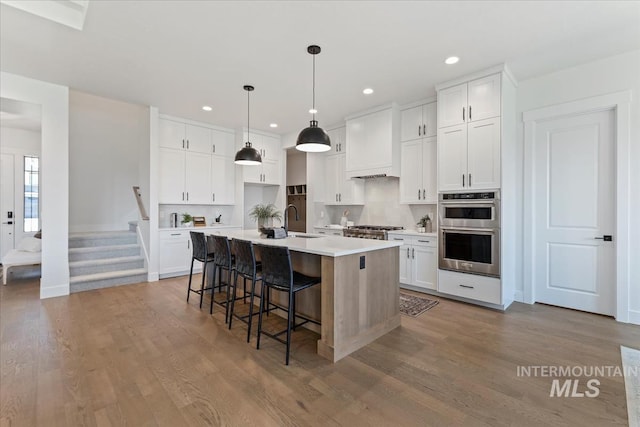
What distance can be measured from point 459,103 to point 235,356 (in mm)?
3908

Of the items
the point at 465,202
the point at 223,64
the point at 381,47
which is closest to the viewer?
the point at 381,47

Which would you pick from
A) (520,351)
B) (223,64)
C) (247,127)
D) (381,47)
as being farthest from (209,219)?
(520,351)

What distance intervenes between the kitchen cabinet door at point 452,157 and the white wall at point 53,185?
5250mm

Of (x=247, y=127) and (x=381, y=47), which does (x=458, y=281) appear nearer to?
(x=381, y=47)

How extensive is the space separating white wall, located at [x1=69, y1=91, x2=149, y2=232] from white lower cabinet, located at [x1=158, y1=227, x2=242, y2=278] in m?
1.92

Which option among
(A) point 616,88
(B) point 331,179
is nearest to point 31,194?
(B) point 331,179

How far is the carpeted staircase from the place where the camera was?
4.55m

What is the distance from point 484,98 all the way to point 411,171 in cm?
143

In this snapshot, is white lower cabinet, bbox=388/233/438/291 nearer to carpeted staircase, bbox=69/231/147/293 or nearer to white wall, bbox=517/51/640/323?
white wall, bbox=517/51/640/323

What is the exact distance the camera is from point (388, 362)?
2383 millimetres

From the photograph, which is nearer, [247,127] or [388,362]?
[388,362]

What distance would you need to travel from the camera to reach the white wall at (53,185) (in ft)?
13.0

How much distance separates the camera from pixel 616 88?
3244mm
